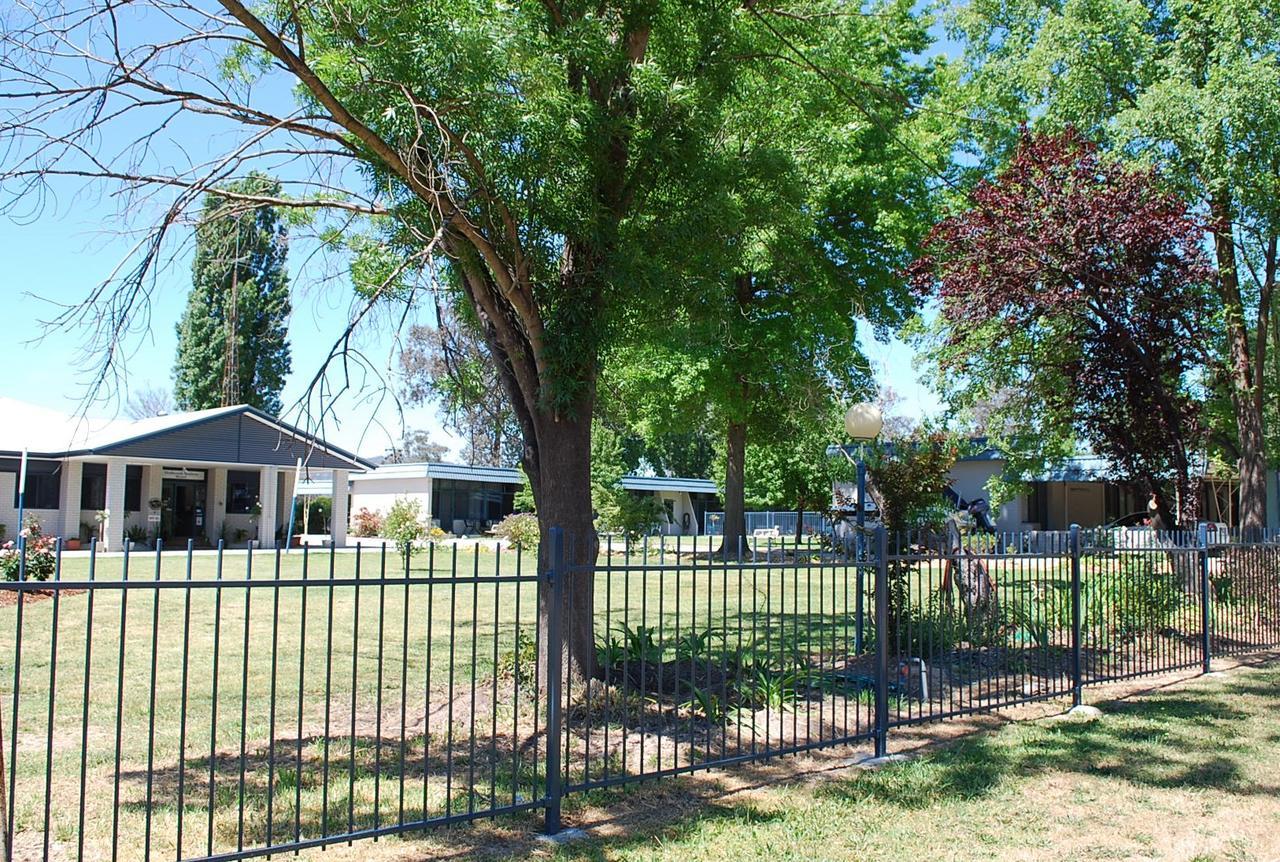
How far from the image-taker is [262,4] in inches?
292

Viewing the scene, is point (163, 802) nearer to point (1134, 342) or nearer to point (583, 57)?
point (583, 57)

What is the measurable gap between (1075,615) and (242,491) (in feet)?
105

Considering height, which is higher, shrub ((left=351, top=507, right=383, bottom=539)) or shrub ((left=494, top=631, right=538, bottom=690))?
shrub ((left=351, top=507, right=383, bottom=539))

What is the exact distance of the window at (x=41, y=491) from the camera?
29269 millimetres

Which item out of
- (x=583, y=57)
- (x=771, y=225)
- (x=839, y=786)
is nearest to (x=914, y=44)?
(x=771, y=225)

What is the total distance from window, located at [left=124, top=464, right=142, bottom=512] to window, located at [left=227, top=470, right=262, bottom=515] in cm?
297

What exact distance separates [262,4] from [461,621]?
942cm

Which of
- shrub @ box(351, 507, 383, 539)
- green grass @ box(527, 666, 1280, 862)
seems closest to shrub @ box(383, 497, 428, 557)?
shrub @ box(351, 507, 383, 539)

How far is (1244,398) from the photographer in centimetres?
1517

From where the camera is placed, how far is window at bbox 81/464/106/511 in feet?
100

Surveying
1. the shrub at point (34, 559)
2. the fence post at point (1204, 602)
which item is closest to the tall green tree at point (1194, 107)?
the fence post at point (1204, 602)

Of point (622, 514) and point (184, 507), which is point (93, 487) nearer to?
point (184, 507)

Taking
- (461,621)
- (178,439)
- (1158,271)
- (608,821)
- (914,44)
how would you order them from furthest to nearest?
(178,439), (914,44), (461,621), (1158,271), (608,821)

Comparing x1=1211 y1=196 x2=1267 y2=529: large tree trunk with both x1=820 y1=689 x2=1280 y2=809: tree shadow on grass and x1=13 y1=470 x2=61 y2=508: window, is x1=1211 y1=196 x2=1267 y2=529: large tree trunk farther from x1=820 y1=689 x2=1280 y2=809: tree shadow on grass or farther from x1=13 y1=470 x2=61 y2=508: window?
x1=13 y1=470 x2=61 y2=508: window
